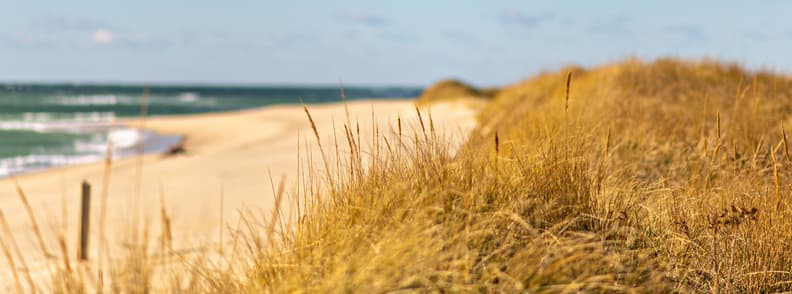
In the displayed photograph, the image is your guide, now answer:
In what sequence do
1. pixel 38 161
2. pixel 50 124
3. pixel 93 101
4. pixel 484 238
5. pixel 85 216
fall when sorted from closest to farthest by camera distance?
pixel 484 238, pixel 85 216, pixel 38 161, pixel 50 124, pixel 93 101

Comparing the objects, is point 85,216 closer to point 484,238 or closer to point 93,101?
point 484,238

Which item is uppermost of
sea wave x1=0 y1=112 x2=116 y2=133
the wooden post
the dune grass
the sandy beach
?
the dune grass

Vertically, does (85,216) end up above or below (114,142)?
above

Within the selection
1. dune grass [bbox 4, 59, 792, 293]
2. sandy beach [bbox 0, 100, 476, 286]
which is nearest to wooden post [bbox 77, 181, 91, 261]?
sandy beach [bbox 0, 100, 476, 286]

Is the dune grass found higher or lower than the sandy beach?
higher

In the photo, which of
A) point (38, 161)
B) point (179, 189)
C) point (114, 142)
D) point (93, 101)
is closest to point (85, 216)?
point (179, 189)

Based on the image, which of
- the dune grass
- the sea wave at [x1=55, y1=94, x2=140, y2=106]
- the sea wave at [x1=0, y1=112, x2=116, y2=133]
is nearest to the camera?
the dune grass

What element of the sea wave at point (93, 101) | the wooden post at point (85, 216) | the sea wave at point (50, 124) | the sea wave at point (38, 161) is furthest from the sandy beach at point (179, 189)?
the sea wave at point (93, 101)

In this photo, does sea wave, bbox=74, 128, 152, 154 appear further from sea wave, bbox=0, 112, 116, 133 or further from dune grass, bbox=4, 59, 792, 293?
dune grass, bbox=4, 59, 792, 293

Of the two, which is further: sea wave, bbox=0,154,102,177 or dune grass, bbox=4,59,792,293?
sea wave, bbox=0,154,102,177

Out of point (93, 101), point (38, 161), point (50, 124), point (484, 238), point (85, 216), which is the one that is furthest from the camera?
point (93, 101)

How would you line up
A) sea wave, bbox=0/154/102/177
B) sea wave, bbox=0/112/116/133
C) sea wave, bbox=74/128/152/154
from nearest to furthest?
1. sea wave, bbox=0/154/102/177
2. sea wave, bbox=74/128/152/154
3. sea wave, bbox=0/112/116/133

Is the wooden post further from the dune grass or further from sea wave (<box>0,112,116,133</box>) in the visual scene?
sea wave (<box>0,112,116,133</box>)

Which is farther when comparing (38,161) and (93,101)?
(93,101)
